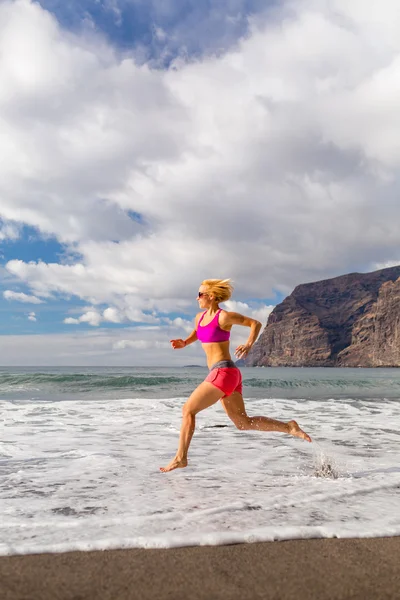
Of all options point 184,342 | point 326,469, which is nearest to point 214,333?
point 184,342

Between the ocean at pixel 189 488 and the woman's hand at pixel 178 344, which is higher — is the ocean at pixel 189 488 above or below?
below

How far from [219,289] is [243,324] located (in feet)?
1.59

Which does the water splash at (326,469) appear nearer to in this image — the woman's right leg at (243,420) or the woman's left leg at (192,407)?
the woman's right leg at (243,420)

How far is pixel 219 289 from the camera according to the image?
17.2 feet

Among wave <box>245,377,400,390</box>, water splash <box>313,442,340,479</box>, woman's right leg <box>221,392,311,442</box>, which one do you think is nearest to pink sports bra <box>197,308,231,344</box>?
woman's right leg <box>221,392,311,442</box>

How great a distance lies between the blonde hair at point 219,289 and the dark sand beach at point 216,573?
2791 millimetres

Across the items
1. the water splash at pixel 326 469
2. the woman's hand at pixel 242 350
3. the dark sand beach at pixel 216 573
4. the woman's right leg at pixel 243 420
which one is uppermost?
the woman's hand at pixel 242 350

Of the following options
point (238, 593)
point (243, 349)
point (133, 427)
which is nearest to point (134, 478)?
point (243, 349)

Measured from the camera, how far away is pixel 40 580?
2383 millimetres

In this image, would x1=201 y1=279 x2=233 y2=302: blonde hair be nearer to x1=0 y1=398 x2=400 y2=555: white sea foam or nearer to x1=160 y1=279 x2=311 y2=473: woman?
x1=160 y1=279 x2=311 y2=473: woman

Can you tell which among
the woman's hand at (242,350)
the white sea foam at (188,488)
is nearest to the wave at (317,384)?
the white sea foam at (188,488)

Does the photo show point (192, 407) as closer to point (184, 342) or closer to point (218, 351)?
point (218, 351)

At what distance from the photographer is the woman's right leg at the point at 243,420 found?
17.1 feet

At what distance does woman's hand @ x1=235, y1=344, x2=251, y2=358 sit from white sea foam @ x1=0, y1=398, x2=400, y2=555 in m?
1.28
